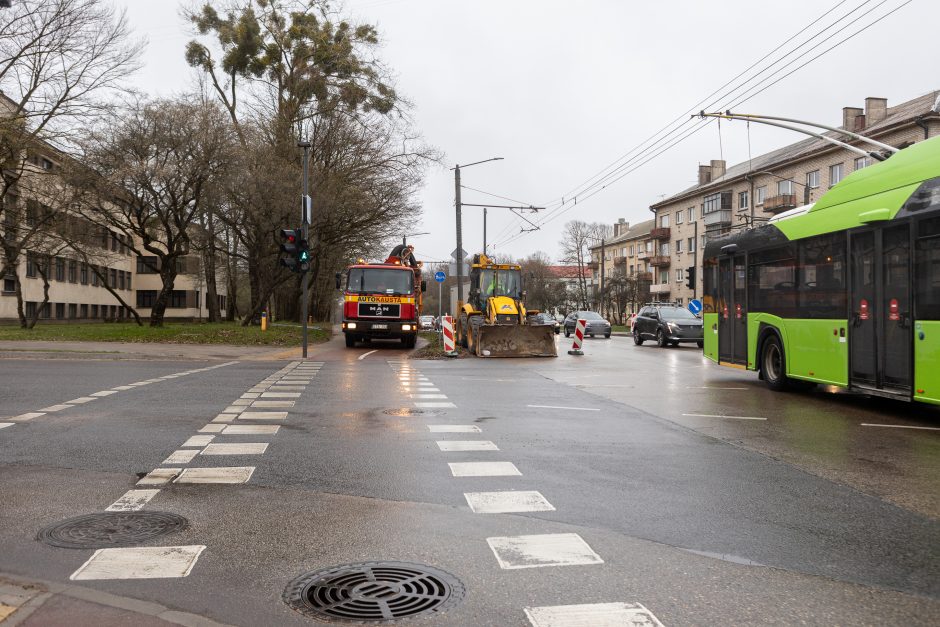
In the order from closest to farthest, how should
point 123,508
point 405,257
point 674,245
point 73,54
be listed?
point 123,508, point 73,54, point 405,257, point 674,245

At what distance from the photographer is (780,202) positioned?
5381cm

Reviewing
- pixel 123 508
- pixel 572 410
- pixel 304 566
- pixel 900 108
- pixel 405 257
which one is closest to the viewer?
pixel 304 566

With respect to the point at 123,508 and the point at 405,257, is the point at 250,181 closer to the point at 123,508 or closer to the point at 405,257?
the point at 405,257

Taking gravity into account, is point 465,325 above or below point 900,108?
below

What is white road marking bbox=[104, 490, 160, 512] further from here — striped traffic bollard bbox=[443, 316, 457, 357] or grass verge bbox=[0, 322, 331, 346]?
grass verge bbox=[0, 322, 331, 346]

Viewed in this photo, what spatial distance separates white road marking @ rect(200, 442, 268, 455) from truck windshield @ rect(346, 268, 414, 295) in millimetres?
20277

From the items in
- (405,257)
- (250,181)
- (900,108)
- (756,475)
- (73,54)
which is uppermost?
(900,108)

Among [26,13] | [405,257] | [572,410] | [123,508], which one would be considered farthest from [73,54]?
[123,508]

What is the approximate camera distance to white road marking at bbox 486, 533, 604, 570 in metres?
4.29

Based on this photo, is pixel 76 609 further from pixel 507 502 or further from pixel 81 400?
pixel 81 400

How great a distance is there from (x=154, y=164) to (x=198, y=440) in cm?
2238

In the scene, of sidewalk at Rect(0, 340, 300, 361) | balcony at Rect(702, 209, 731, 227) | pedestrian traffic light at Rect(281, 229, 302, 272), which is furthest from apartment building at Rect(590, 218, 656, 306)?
pedestrian traffic light at Rect(281, 229, 302, 272)

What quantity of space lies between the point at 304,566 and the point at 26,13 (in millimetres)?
27270

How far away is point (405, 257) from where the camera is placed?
31188 mm
